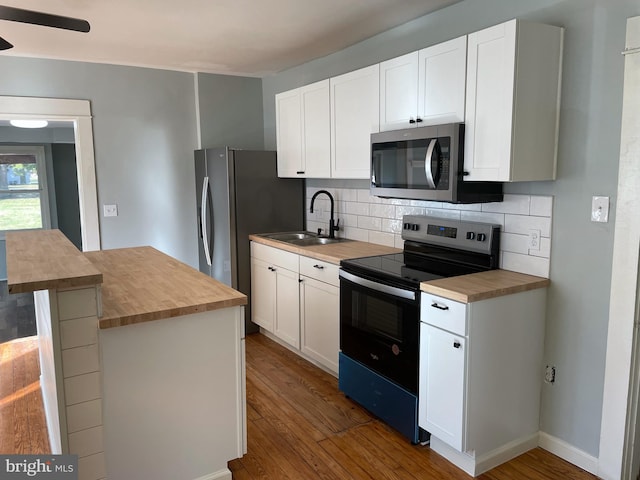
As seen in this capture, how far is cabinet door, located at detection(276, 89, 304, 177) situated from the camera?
4.01 meters

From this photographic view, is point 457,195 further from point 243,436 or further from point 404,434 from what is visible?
point 243,436

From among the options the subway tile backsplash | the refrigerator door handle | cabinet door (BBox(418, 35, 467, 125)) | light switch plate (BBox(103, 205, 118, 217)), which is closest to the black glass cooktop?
the subway tile backsplash

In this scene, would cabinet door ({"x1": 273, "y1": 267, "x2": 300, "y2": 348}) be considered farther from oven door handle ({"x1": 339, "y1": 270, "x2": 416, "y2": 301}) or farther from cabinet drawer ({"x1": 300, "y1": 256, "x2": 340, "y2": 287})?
oven door handle ({"x1": 339, "y1": 270, "x2": 416, "y2": 301})

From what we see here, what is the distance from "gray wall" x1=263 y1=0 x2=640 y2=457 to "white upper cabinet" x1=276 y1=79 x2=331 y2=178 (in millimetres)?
1452

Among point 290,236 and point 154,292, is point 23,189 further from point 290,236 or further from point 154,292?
point 154,292

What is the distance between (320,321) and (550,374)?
1.50 meters

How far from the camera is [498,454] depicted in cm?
241

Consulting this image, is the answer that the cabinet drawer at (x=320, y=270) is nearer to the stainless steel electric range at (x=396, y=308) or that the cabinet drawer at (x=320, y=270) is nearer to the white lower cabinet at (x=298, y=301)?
the white lower cabinet at (x=298, y=301)

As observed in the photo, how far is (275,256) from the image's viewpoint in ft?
12.8

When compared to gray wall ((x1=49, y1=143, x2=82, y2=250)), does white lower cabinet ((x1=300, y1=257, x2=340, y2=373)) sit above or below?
below

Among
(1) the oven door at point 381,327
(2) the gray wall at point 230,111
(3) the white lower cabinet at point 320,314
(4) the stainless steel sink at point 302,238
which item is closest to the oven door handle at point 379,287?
(1) the oven door at point 381,327

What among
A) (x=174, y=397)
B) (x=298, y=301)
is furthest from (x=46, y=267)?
(x=298, y=301)

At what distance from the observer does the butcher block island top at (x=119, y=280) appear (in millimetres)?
1679

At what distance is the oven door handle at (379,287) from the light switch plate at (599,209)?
36.0 inches
